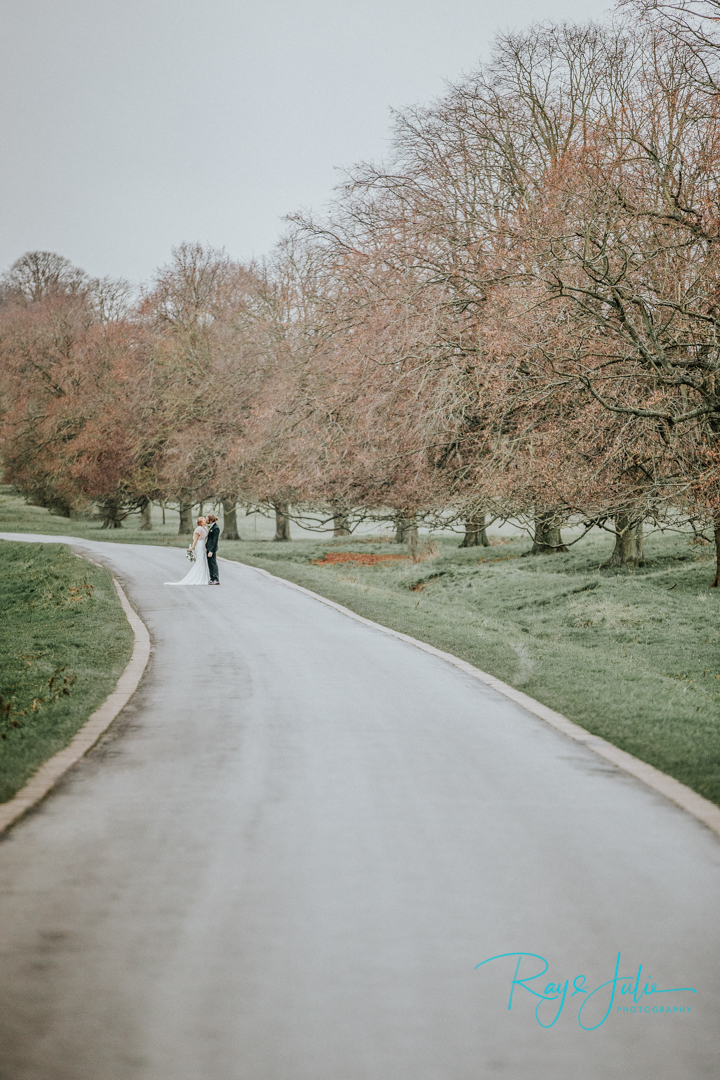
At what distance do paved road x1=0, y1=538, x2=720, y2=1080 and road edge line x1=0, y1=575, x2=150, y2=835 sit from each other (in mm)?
128

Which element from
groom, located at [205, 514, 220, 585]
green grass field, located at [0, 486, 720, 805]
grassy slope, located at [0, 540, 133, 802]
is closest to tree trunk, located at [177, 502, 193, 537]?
green grass field, located at [0, 486, 720, 805]

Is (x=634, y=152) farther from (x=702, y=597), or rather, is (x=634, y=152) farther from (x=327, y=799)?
(x=327, y=799)

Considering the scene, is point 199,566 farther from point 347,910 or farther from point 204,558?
point 347,910

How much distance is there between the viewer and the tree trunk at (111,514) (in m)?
→ 45.4

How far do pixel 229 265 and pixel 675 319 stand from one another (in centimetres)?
2880

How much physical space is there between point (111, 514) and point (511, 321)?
34.4m

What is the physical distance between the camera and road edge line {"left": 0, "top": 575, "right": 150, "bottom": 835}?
5.24 m

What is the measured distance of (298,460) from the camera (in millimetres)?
23031

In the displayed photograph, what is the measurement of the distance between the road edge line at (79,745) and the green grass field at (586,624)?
389cm

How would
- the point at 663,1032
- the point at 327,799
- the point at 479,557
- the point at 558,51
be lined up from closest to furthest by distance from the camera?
the point at 663,1032 < the point at 327,799 < the point at 558,51 < the point at 479,557

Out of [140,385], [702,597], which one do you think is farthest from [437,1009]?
[140,385]

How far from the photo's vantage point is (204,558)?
62.3 ft

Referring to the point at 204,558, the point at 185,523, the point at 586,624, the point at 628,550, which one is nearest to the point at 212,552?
the point at 204,558

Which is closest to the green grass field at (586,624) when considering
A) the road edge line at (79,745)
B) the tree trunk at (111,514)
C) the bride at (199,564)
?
the bride at (199,564)
